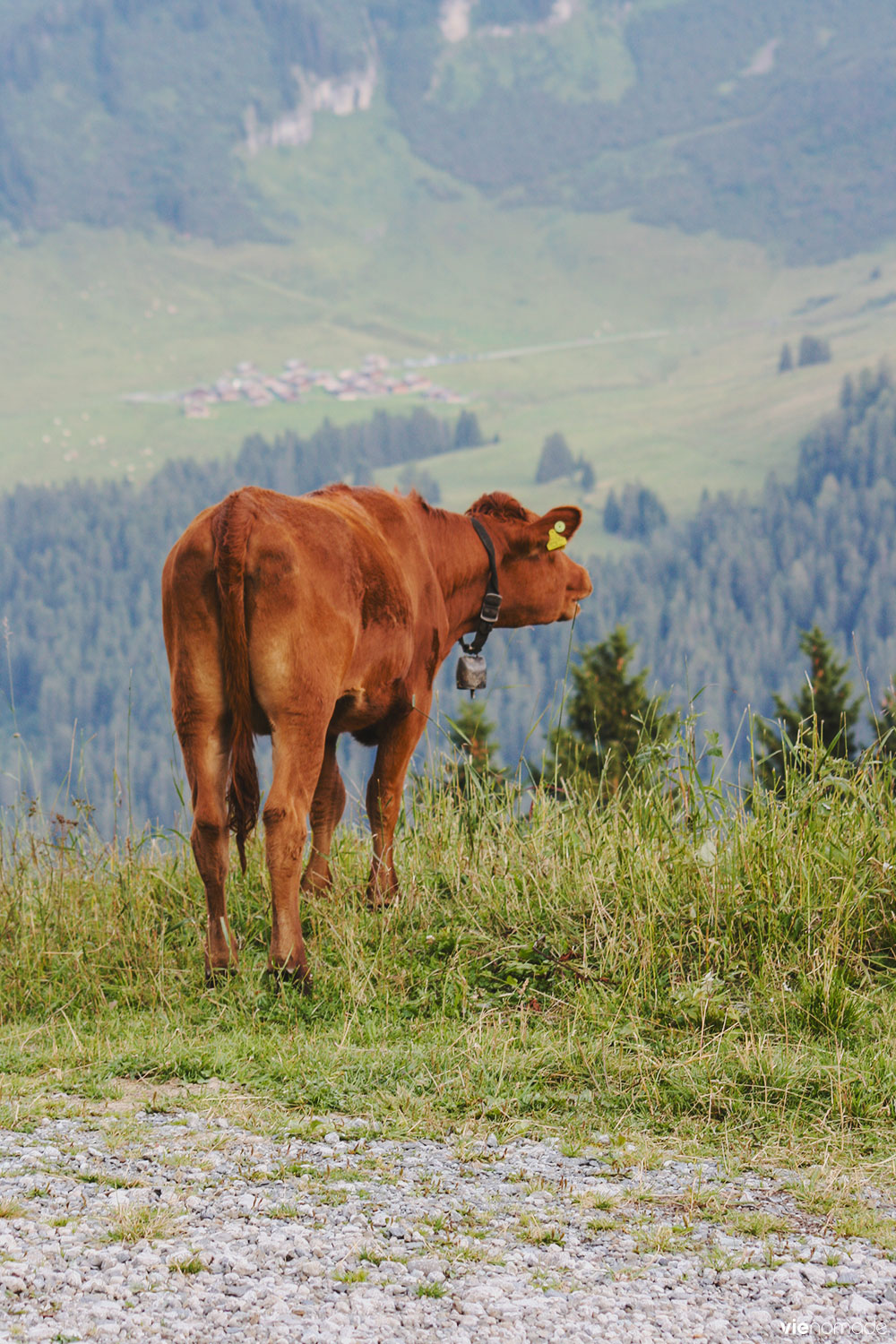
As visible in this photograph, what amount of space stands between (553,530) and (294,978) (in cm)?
286

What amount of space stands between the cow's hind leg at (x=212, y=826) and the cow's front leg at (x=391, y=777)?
915mm

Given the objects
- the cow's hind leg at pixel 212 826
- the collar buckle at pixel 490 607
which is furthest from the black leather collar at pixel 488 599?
the cow's hind leg at pixel 212 826

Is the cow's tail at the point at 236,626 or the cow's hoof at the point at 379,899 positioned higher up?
the cow's tail at the point at 236,626

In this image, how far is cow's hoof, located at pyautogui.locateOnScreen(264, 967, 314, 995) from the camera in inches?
196

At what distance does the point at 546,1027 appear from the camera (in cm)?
470

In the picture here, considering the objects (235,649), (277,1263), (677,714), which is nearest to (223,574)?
(235,649)

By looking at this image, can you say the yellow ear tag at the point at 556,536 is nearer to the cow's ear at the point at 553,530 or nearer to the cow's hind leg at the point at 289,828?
the cow's ear at the point at 553,530

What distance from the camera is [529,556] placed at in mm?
6895

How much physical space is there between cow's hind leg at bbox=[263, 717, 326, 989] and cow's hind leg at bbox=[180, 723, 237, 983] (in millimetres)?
205

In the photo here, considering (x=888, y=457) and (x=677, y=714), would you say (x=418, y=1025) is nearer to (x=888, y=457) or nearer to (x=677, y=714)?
(x=677, y=714)

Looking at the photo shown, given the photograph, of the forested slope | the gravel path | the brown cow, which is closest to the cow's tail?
the brown cow

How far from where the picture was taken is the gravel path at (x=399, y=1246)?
8.86 ft

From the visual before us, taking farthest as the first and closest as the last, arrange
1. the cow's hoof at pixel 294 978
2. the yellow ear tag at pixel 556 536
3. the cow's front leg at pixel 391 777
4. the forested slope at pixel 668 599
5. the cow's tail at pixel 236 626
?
1. the forested slope at pixel 668 599
2. the yellow ear tag at pixel 556 536
3. the cow's front leg at pixel 391 777
4. the cow's hoof at pixel 294 978
5. the cow's tail at pixel 236 626

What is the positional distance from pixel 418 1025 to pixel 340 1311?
2020mm
